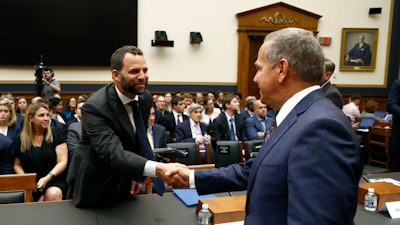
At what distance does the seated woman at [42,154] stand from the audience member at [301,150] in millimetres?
2801

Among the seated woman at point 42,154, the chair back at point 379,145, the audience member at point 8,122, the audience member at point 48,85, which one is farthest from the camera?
the audience member at point 48,85

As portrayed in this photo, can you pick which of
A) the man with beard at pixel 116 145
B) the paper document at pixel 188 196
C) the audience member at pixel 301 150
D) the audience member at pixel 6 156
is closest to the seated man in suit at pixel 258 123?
the audience member at pixel 6 156

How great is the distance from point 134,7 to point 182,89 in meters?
2.48

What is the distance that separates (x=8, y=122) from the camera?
15.0 ft

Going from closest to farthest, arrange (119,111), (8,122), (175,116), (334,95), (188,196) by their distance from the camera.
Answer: (119,111) < (188,196) < (334,95) < (8,122) < (175,116)

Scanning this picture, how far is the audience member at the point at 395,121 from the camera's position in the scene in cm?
482

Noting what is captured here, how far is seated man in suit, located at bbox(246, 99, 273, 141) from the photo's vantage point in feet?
19.7

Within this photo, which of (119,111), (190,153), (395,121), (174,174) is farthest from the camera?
(395,121)

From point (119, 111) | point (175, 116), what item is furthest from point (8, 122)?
point (175, 116)

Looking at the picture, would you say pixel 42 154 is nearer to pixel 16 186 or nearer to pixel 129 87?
pixel 16 186

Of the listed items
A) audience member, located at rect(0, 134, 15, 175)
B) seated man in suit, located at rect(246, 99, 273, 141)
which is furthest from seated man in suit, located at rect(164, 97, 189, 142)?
audience member, located at rect(0, 134, 15, 175)

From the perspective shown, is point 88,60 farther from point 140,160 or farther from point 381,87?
point 381,87

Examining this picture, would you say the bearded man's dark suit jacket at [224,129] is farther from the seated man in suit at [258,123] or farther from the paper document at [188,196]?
the paper document at [188,196]

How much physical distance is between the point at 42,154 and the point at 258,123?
3.49m
